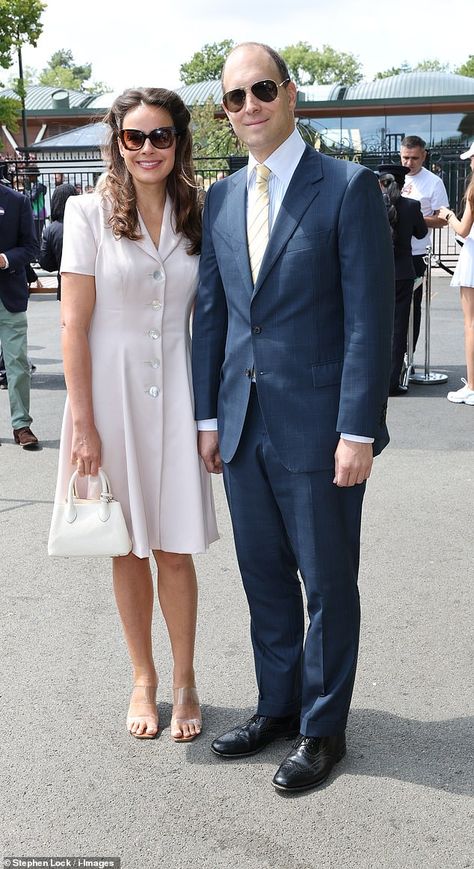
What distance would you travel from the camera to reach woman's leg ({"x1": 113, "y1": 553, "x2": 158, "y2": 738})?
3463mm

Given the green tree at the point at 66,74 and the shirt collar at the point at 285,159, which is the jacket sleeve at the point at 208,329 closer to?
the shirt collar at the point at 285,159

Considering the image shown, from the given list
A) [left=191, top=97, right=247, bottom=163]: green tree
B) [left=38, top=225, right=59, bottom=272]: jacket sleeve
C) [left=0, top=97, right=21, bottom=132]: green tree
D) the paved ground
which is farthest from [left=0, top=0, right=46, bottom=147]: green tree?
the paved ground

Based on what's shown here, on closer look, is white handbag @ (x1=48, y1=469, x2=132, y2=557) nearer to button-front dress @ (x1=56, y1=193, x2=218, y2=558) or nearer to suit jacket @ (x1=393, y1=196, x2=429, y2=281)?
button-front dress @ (x1=56, y1=193, x2=218, y2=558)

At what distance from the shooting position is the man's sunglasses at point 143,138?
3.10 m

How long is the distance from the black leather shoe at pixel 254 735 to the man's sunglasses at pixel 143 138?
6.29 ft

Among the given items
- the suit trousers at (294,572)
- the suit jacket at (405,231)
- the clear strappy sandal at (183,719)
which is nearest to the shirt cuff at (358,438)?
the suit trousers at (294,572)

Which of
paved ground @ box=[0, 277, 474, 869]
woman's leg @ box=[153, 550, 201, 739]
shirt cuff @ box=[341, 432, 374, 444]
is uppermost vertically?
shirt cuff @ box=[341, 432, 374, 444]

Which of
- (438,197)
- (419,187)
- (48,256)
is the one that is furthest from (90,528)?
(438,197)

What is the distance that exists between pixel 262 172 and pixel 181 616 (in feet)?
5.07

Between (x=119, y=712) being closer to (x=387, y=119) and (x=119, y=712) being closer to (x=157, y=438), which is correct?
(x=157, y=438)

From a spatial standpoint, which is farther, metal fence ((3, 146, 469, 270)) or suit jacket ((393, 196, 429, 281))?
metal fence ((3, 146, 469, 270))

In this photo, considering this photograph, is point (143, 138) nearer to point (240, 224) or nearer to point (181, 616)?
point (240, 224)

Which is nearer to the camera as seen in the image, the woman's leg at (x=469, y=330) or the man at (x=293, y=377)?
the man at (x=293, y=377)

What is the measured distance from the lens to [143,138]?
3100mm
